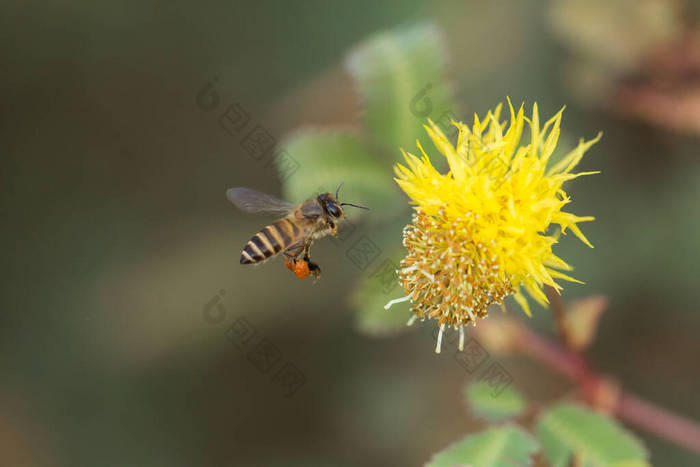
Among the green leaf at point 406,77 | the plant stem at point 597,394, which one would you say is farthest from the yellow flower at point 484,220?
the plant stem at point 597,394

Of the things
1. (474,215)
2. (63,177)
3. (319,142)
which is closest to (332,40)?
(319,142)

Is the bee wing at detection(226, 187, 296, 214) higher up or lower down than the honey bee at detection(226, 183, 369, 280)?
higher up

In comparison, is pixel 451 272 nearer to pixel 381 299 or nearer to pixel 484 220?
pixel 484 220

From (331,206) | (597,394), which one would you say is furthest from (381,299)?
(597,394)

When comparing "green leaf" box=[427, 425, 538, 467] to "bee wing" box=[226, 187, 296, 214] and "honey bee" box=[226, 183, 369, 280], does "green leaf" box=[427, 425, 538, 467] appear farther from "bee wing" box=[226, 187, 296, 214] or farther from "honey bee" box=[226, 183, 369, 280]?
"bee wing" box=[226, 187, 296, 214]

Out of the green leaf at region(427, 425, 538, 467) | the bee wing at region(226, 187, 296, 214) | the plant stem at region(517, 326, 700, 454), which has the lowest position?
the plant stem at region(517, 326, 700, 454)

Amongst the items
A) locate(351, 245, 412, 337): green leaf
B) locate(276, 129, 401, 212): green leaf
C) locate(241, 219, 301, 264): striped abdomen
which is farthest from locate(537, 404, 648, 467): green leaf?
locate(241, 219, 301, 264): striped abdomen
